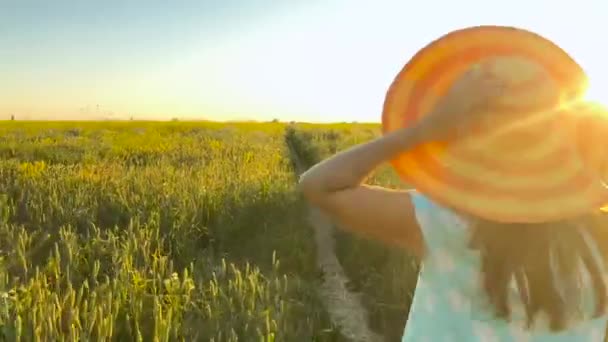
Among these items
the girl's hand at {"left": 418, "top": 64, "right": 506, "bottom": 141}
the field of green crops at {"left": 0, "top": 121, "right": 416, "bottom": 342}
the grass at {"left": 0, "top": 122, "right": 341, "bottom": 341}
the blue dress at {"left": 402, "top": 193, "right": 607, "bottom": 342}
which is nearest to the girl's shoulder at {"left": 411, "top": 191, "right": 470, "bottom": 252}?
the blue dress at {"left": 402, "top": 193, "right": 607, "bottom": 342}

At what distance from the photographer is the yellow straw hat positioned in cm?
110

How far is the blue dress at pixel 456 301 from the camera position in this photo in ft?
4.19

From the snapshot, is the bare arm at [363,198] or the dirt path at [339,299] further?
the dirt path at [339,299]

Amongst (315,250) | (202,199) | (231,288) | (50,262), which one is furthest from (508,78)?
(202,199)

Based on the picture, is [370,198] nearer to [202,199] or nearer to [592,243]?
[592,243]

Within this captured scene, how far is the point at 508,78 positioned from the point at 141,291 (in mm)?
3320

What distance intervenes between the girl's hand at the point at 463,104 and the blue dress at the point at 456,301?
17 centimetres

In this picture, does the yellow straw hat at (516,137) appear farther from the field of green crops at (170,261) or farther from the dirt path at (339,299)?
the dirt path at (339,299)

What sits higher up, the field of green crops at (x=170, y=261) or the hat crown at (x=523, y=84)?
the hat crown at (x=523, y=84)

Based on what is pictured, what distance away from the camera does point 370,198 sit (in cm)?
133

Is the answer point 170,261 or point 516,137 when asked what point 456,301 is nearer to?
point 516,137

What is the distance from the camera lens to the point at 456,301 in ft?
4.40

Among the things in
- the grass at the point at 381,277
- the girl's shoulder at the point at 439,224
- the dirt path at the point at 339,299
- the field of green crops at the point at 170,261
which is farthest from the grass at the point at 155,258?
the girl's shoulder at the point at 439,224

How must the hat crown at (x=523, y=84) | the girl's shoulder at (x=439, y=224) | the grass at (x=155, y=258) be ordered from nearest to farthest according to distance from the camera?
the hat crown at (x=523, y=84), the girl's shoulder at (x=439, y=224), the grass at (x=155, y=258)
